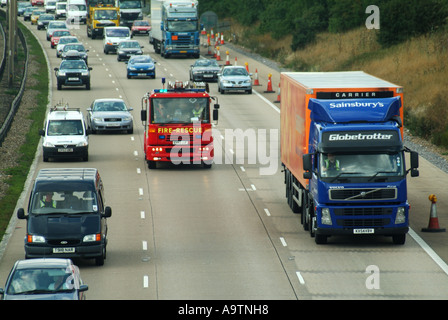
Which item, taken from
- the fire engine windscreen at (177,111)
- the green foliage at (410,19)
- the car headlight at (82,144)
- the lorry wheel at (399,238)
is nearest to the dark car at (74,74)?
the green foliage at (410,19)

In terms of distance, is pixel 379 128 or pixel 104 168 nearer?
pixel 379 128

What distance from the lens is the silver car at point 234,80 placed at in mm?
57281

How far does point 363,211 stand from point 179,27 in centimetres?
5161

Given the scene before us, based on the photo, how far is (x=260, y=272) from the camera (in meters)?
21.6

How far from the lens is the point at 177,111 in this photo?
35438 millimetres

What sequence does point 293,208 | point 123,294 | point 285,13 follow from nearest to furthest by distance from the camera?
1. point 123,294
2. point 293,208
3. point 285,13

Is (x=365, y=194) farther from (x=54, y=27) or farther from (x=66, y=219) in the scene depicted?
(x=54, y=27)

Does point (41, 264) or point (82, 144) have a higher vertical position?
point (41, 264)

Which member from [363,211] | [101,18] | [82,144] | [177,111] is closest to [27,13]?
[101,18]

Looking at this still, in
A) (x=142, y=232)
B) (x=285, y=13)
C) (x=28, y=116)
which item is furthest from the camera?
(x=285, y=13)

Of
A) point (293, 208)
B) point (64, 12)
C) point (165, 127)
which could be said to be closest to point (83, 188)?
point (293, 208)

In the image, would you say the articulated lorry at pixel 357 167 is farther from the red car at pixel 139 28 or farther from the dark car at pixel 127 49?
Result: the red car at pixel 139 28

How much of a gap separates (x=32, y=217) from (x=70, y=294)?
5441 mm

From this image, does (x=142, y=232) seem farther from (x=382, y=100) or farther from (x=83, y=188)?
(x=382, y=100)
